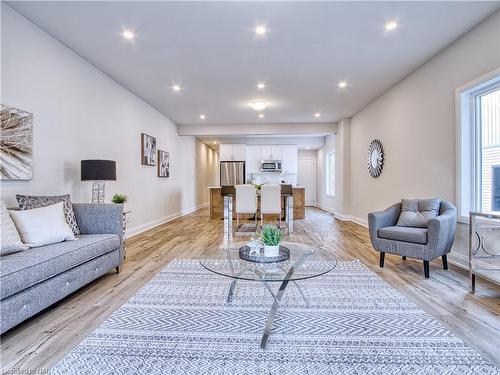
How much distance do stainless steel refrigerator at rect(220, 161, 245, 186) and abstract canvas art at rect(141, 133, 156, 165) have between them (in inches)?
148

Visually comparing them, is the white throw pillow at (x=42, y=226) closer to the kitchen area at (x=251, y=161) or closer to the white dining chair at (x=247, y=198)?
the white dining chair at (x=247, y=198)

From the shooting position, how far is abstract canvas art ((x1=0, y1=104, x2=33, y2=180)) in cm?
261

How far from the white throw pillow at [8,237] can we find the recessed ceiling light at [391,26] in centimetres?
398

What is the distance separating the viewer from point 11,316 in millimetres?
1741

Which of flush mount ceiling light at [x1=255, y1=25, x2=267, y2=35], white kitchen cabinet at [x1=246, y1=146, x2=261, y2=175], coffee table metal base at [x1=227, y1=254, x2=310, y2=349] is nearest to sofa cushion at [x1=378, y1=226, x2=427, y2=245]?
coffee table metal base at [x1=227, y1=254, x2=310, y2=349]

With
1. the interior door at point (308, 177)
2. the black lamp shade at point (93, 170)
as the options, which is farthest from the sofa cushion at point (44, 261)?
the interior door at point (308, 177)

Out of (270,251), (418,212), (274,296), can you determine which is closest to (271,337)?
(274,296)

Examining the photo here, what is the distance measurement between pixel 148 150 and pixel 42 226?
3549 mm

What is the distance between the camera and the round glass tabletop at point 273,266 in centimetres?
184

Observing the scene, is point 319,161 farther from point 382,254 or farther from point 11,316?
point 11,316

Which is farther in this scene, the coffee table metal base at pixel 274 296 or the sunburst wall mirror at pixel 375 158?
the sunburst wall mirror at pixel 375 158

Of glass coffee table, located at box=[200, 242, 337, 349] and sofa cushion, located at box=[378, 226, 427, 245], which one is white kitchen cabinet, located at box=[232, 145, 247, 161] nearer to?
sofa cushion, located at box=[378, 226, 427, 245]

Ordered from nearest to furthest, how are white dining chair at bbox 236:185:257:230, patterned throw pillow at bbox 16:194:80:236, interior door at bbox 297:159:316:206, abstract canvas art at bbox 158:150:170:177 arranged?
1. patterned throw pillow at bbox 16:194:80:236
2. white dining chair at bbox 236:185:257:230
3. abstract canvas art at bbox 158:150:170:177
4. interior door at bbox 297:159:316:206

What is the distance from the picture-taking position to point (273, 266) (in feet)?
6.66
